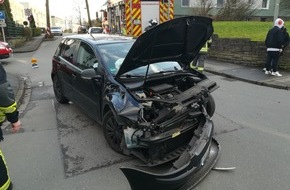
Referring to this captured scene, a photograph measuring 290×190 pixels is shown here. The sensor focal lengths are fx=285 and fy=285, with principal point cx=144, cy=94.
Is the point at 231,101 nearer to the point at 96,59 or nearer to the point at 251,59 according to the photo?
the point at 96,59

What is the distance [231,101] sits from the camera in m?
6.86

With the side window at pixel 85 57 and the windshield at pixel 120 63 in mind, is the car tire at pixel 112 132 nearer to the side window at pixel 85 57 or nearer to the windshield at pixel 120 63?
the windshield at pixel 120 63

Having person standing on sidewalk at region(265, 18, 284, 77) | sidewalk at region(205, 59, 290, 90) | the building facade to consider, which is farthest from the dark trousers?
the building facade

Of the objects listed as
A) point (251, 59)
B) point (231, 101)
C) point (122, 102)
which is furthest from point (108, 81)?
point (251, 59)

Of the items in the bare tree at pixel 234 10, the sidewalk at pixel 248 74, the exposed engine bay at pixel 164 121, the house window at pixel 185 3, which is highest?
the house window at pixel 185 3

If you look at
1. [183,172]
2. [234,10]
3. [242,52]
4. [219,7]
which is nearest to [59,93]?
[183,172]

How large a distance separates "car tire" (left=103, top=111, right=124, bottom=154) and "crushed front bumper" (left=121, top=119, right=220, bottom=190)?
1.05 meters

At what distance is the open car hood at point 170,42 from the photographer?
3.60 m

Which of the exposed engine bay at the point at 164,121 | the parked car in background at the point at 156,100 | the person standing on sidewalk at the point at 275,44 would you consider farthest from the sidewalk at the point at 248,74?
the exposed engine bay at the point at 164,121

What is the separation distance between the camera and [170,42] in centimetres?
403

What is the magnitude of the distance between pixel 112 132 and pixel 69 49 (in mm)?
2707

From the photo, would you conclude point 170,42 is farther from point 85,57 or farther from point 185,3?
point 185,3

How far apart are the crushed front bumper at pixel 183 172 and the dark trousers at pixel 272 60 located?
7032mm

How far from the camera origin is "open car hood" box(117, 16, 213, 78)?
3602 millimetres
